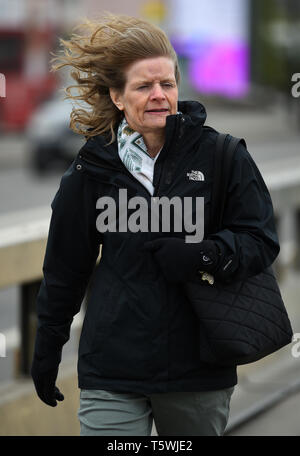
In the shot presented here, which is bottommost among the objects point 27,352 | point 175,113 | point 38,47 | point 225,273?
point 27,352

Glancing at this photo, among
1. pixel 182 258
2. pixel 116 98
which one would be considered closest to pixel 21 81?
pixel 116 98

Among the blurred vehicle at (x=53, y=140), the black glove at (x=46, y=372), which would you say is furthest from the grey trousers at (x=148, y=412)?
the blurred vehicle at (x=53, y=140)

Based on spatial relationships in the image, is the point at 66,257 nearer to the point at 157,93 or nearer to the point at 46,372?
the point at 46,372

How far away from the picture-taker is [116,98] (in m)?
3.16

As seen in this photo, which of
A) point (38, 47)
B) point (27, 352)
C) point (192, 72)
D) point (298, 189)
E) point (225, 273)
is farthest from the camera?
point (192, 72)

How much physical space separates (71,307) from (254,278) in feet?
1.95

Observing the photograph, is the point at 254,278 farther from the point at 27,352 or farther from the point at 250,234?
the point at 27,352

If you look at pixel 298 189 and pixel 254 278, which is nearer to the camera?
pixel 254 278

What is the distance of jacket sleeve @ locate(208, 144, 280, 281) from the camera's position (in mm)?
2938

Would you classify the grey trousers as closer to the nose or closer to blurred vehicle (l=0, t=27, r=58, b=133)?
the nose

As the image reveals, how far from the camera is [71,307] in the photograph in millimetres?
3158

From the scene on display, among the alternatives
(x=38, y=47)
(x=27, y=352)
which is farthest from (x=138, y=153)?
(x=38, y=47)

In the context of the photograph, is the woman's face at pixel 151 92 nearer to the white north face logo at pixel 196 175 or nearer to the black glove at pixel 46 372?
the white north face logo at pixel 196 175

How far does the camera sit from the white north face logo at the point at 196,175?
297cm
